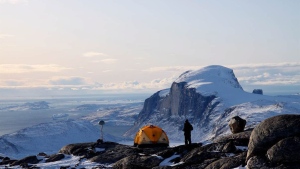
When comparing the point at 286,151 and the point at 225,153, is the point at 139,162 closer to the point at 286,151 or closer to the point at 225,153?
the point at 225,153

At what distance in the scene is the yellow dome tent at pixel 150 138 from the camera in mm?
46594

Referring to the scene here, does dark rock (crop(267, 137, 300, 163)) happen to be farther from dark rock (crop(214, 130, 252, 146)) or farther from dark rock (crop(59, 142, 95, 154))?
dark rock (crop(59, 142, 95, 154))

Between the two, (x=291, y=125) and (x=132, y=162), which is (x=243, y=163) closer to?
(x=291, y=125)

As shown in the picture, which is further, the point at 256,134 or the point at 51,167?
the point at 51,167

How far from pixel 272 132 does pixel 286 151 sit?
1.51 m

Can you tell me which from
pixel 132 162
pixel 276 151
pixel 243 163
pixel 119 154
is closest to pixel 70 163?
pixel 119 154

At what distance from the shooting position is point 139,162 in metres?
36.3

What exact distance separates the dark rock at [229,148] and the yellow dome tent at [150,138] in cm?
1390

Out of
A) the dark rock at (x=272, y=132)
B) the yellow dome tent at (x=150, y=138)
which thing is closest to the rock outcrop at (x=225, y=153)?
the dark rock at (x=272, y=132)

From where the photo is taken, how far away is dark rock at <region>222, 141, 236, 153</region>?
108ft

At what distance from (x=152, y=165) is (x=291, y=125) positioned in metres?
12.5

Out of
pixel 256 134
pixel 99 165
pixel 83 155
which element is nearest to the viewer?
pixel 256 134

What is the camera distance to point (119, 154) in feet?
142

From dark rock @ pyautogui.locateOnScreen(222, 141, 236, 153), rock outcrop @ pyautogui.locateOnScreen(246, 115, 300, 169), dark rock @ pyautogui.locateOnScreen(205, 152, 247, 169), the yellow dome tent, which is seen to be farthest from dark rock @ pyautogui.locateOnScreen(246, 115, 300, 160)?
the yellow dome tent
